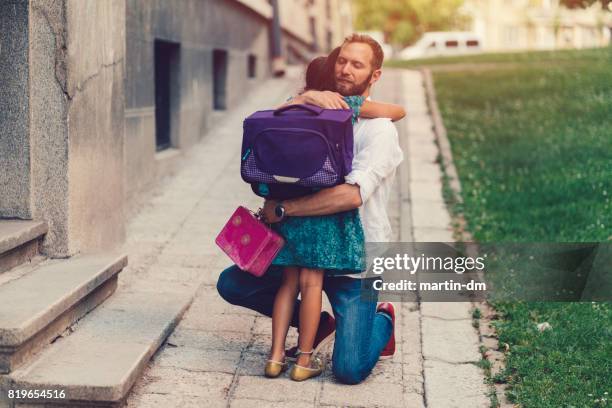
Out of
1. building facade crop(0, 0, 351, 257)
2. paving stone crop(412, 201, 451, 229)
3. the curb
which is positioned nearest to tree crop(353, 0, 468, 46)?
the curb

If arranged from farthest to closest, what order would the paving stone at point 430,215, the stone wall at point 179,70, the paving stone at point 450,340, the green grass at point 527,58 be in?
1. the green grass at point 527,58
2. the stone wall at point 179,70
3. the paving stone at point 430,215
4. the paving stone at point 450,340

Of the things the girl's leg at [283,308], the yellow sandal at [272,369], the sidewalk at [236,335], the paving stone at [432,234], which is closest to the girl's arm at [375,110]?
the sidewalk at [236,335]

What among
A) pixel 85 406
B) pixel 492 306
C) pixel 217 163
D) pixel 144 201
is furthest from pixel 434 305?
pixel 217 163

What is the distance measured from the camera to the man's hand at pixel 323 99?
4.52 m

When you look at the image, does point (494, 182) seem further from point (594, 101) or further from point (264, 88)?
point (264, 88)

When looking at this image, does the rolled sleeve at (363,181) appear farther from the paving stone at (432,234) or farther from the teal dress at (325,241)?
the paving stone at (432,234)

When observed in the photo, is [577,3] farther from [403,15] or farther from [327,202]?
[403,15]

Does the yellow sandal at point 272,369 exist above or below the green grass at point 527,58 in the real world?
below

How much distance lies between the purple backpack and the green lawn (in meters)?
1.48

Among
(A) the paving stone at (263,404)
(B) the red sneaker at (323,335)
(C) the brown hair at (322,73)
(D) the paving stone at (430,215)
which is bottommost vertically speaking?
(A) the paving stone at (263,404)

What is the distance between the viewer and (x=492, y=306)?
20.0 feet

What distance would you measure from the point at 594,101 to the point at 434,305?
8.46 meters

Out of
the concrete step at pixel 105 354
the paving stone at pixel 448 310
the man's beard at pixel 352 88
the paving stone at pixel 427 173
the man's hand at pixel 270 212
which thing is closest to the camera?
the concrete step at pixel 105 354

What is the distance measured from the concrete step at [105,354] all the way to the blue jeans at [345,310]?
568mm
